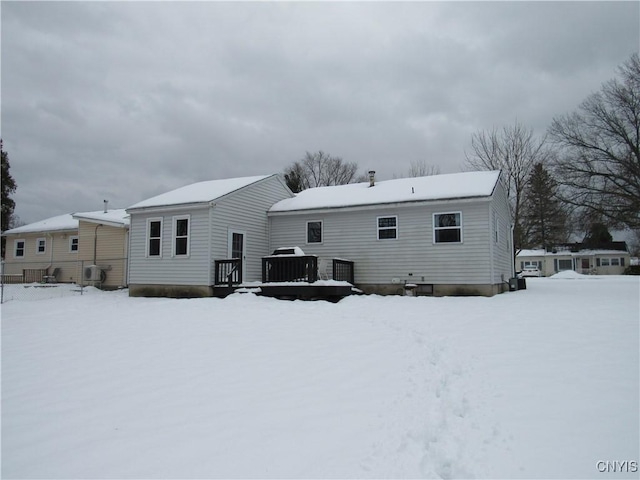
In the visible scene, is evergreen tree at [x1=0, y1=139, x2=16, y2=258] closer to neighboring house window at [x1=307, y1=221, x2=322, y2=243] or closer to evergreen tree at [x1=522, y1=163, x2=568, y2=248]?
neighboring house window at [x1=307, y1=221, x2=322, y2=243]

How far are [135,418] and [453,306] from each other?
864 centimetres

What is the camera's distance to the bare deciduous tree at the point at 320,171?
135ft

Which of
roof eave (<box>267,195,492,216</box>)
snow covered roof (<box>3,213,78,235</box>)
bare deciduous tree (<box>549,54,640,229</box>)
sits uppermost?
bare deciduous tree (<box>549,54,640,229</box>)

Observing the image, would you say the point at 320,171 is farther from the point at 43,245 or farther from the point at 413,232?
the point at 413,232

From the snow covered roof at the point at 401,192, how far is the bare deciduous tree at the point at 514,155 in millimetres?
16089

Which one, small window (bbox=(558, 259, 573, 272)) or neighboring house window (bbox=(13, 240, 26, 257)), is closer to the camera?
neighboring house window (bbox=(13, 240, 26, 257))

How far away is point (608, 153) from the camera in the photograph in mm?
21375

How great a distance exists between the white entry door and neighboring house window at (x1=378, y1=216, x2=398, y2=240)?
515cm

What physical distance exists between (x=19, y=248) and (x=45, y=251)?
287 centimetres

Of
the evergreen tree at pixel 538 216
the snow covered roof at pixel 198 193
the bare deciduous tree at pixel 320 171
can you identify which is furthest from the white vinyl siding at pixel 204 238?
the bare deciduous tree at pixel 320 171

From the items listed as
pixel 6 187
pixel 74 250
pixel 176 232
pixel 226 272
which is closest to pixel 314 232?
pixel 226 272

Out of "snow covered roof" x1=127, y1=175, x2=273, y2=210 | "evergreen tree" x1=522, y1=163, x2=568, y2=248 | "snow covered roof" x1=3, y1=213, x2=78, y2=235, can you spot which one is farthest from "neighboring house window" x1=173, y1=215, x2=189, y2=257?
"evergreen tree" x1=522, y1=163, x2=568, y2=248

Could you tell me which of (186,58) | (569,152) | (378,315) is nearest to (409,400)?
(378,315)

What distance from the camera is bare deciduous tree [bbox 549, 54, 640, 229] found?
2039cm
